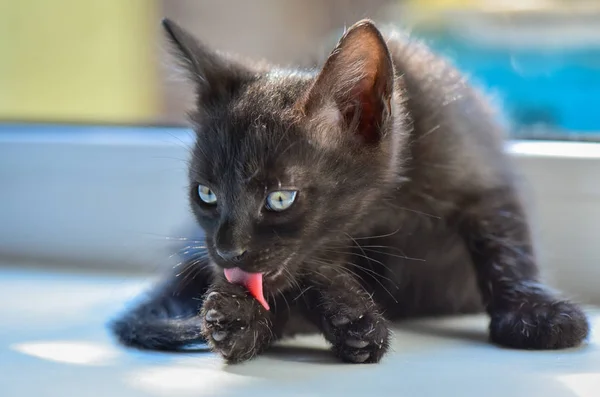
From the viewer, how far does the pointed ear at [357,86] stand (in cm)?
102

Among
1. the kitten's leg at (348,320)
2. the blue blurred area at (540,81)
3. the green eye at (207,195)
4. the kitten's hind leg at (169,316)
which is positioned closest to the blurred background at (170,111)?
the blue blurred area at (540,81)

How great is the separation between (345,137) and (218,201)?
202mm

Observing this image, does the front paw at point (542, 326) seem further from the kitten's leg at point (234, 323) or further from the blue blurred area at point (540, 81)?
the blue blurred area at point (540, 81)

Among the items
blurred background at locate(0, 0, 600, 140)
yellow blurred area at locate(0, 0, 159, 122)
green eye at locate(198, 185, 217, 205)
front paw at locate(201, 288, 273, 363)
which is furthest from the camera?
yellow blurred area at locate(0, 0, 159, 122)

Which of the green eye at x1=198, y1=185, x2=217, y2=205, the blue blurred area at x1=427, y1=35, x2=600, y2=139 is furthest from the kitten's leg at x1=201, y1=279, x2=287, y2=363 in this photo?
the blue blurred area at x1=427, y1=35, x2=600, y2=139

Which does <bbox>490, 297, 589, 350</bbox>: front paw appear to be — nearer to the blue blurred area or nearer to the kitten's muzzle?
the kitten's muzzle

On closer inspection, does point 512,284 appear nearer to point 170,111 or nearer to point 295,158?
point 295,158

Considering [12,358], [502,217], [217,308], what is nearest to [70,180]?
[12,358]

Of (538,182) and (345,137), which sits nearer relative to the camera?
(345,137)

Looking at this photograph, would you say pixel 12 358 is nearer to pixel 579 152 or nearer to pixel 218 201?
pixel 218 201

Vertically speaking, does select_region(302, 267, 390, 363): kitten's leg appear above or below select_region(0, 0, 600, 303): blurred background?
below

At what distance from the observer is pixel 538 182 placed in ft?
4.86

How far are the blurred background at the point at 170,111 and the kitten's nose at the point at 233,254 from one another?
41cm

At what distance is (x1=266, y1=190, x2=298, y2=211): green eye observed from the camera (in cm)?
103
